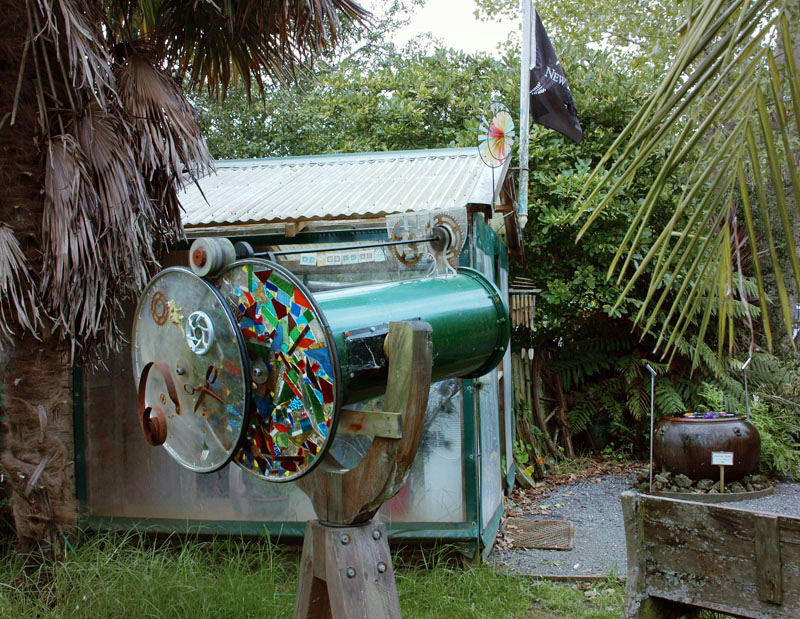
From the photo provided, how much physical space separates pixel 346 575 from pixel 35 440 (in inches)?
112

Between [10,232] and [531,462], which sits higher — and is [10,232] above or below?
above

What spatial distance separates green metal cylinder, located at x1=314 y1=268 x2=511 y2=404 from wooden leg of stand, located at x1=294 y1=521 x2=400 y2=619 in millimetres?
533

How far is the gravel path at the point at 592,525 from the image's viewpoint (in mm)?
5191

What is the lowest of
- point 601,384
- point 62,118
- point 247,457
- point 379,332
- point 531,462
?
point 531,462

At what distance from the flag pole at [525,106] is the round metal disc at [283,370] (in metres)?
4.82

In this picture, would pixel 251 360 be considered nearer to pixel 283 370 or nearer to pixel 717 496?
pixel 283 370

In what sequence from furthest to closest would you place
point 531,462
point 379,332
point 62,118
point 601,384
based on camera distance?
point 601,384 < point 531,462 < point 62,118 < point 379,332

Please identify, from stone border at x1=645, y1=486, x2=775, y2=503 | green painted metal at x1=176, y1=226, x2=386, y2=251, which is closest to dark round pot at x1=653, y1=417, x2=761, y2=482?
stone border at x1=645, y1=486, x2=775, y2=503

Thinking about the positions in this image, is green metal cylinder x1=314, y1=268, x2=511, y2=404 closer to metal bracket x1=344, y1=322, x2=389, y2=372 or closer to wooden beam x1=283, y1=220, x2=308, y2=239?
metal bracket x1=344, y1=322, x2=389, y2=372

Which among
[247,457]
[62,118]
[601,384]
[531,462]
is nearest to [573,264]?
[601,384]

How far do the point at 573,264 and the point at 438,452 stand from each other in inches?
163

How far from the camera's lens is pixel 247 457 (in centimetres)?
252

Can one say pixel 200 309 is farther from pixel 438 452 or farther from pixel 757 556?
pixel 438 452

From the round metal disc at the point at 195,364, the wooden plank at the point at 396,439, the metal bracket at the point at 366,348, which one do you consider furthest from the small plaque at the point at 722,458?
the round metal disc at the point at 195,364
